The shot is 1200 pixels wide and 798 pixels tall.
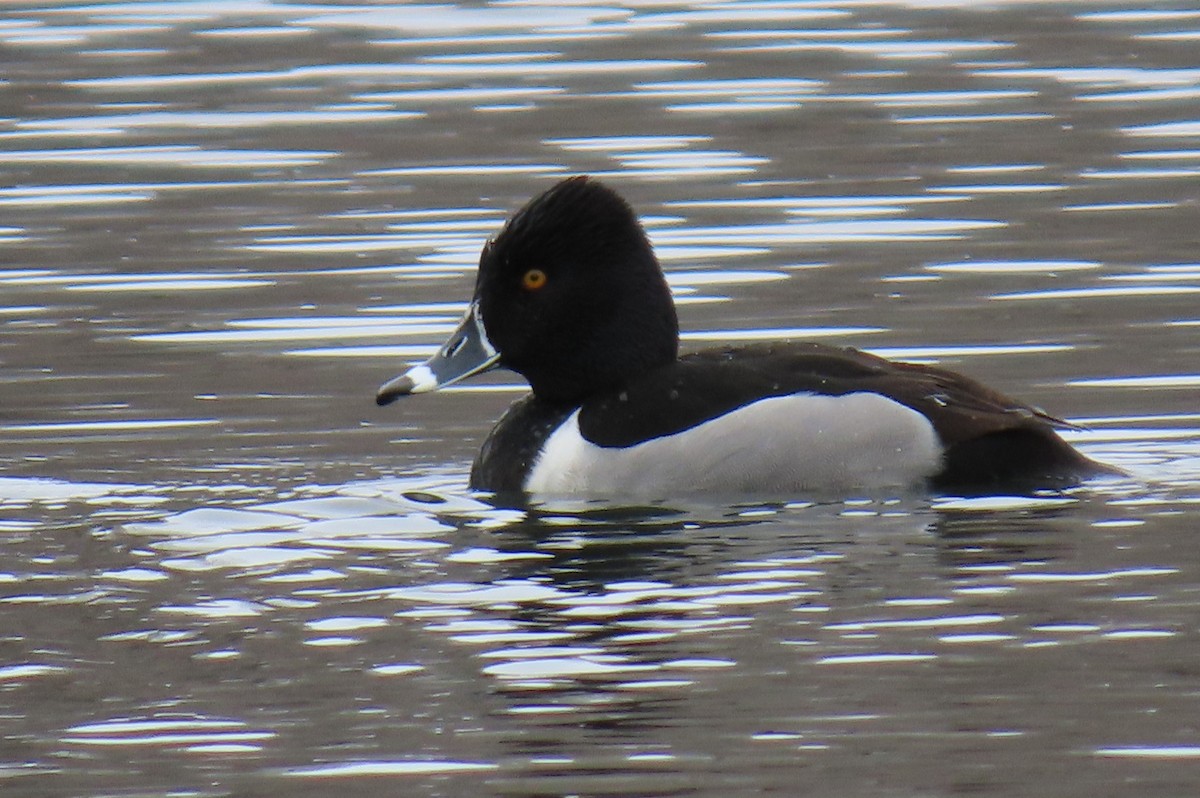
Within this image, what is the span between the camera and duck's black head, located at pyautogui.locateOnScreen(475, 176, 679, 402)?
29.4 feet

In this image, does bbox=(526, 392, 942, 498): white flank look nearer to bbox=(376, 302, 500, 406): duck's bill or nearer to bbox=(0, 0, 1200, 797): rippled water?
bbox=(0, 0, 1200, 797): rippled water

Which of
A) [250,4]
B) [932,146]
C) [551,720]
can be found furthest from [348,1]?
A: [551,720]

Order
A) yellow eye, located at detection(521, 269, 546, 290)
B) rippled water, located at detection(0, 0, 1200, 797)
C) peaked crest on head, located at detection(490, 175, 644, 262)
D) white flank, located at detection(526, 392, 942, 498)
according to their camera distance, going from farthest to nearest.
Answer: yellow eye, located at detection(521, 269, 546, 290)
peaked crest on head, located at detection(490, 175, 644, 262)
white flank, located at detection(526, 392, 942, 498)
rippled water, located at detection(0, 0, 1200, 797)

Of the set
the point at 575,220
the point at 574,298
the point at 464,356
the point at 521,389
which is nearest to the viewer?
the point at 575,220

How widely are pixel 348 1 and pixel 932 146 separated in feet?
24.5

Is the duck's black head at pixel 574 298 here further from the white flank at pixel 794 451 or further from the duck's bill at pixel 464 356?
the white flank at pixel 794 451

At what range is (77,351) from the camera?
1107cm

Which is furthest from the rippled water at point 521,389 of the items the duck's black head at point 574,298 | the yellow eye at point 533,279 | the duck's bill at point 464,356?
the yellow eye at point 533,279

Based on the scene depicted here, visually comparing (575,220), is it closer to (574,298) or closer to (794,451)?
(574,298)

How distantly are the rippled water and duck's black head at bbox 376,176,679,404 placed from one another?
0.48 m

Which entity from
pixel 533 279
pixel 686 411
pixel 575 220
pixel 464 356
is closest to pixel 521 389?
pixel 464 356

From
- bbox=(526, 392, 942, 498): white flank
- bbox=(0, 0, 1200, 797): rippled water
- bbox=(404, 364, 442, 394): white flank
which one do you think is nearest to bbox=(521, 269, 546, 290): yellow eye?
bbox=(404, 364, 442, 394): white flank

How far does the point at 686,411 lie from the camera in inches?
333

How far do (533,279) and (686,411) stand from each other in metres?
0.90
